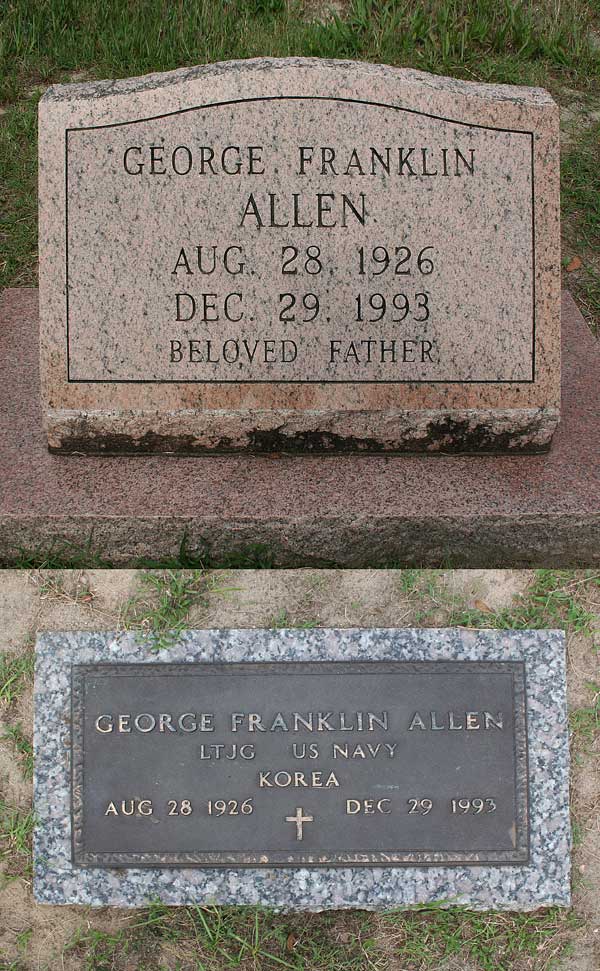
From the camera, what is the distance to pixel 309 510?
110 inches

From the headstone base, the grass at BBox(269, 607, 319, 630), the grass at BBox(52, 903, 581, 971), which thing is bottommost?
the grass at BBox(52, 903, 581, 971)

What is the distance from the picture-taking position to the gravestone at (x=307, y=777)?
8.11 feet

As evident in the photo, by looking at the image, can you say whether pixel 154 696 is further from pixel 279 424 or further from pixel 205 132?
pixel 205 132

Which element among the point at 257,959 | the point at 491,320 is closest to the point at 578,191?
the point at 491,320

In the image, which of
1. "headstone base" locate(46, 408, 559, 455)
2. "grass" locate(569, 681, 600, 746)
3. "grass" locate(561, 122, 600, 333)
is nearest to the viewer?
"grass" locate(569, 681, 600, 746)

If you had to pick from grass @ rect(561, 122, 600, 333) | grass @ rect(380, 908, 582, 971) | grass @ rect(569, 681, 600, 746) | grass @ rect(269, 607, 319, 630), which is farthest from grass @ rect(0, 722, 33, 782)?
grass @ rect(561, 122, 600, 333)

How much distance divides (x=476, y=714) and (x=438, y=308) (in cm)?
129

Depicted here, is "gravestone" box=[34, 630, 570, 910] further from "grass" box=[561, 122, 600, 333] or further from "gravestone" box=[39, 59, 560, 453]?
"grass" box=[561, 122, 600, 333]

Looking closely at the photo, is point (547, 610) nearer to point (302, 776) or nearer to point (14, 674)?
point (302, 776)

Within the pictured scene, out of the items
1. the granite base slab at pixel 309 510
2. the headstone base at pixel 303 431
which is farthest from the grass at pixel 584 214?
the granite base slab at pixel 309 510

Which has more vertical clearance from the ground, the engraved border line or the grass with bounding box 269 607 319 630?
the engraved border line

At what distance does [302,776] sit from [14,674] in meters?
0.87

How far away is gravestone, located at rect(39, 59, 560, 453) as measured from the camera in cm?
289

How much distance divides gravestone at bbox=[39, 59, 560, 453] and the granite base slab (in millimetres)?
149
